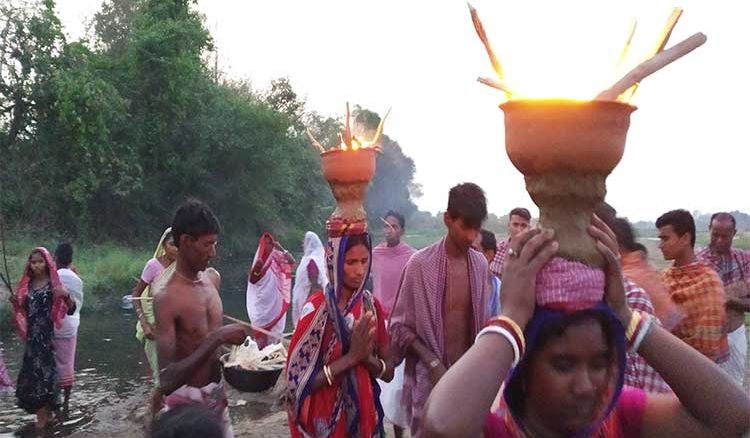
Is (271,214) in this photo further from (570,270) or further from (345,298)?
(570,270)

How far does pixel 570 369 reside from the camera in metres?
1.79

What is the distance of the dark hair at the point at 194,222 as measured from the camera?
4.25m

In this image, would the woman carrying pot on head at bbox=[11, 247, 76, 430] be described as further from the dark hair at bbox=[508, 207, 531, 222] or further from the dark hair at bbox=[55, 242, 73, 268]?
the dark hair at bbox=[508, 207, 531, 222]

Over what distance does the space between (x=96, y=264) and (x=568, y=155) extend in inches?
888

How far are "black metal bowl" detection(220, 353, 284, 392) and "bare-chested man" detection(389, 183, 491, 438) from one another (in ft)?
10.5

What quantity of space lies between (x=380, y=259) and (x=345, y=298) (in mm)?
3893

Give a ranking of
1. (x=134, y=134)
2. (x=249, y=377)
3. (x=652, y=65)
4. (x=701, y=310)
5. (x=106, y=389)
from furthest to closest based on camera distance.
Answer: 1. (x=134, y=134)
2. (x=106, y=389)
3. (x=249, y=377)
4. (x=701, y=310)
5. (x=652, y=65)

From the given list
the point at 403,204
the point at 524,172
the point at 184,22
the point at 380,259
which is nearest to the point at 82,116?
the point at 184,22

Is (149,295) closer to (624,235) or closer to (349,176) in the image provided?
(349,176)

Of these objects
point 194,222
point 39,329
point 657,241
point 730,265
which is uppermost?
point 194,222

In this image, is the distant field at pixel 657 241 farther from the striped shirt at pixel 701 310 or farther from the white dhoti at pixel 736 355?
the white dhoti at pixel 736 355

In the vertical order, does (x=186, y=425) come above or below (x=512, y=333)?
below

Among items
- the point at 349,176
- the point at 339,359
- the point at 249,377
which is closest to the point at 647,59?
the point at 349,176

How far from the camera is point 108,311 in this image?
63.7ft
